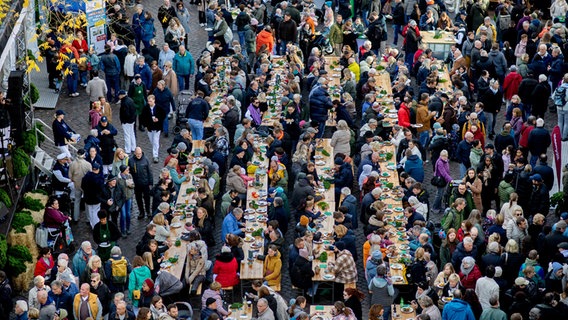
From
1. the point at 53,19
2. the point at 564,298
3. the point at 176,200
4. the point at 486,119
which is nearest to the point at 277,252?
the point at 176,200

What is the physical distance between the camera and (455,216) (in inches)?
1017

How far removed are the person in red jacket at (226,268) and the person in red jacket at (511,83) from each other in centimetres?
1132

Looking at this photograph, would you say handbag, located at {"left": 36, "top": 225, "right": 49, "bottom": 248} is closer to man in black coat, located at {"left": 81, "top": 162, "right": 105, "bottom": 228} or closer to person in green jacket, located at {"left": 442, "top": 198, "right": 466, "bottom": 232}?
man in black coat, located at {"left": 81, "top": 162, "right": 105, "bottom": 228}

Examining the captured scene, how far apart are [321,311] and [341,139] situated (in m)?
6.84

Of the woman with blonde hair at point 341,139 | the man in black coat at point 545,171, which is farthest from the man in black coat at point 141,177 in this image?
the man in black coat at point 545,171

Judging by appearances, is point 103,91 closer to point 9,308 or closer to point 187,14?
point 187,14

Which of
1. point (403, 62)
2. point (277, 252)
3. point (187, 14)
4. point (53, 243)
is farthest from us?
point (187, 14)

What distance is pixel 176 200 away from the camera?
2742 centimetres

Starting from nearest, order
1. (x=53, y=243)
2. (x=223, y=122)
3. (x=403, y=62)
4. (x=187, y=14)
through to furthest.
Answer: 1. (x=53, y=243)
2. (x=223, y=122)
3. (x=403, y=62)
4. (x=187, y=14)

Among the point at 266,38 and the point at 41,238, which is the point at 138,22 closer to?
the point at 266,38

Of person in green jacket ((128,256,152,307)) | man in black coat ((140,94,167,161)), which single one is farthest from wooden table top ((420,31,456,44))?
person in green jacket ((128,256,152,307))

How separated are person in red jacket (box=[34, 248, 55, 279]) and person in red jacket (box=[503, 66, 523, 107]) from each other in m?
13.8

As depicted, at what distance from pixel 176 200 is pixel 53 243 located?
9.34 ft

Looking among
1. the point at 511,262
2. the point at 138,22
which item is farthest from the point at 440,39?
the point at 511,262
